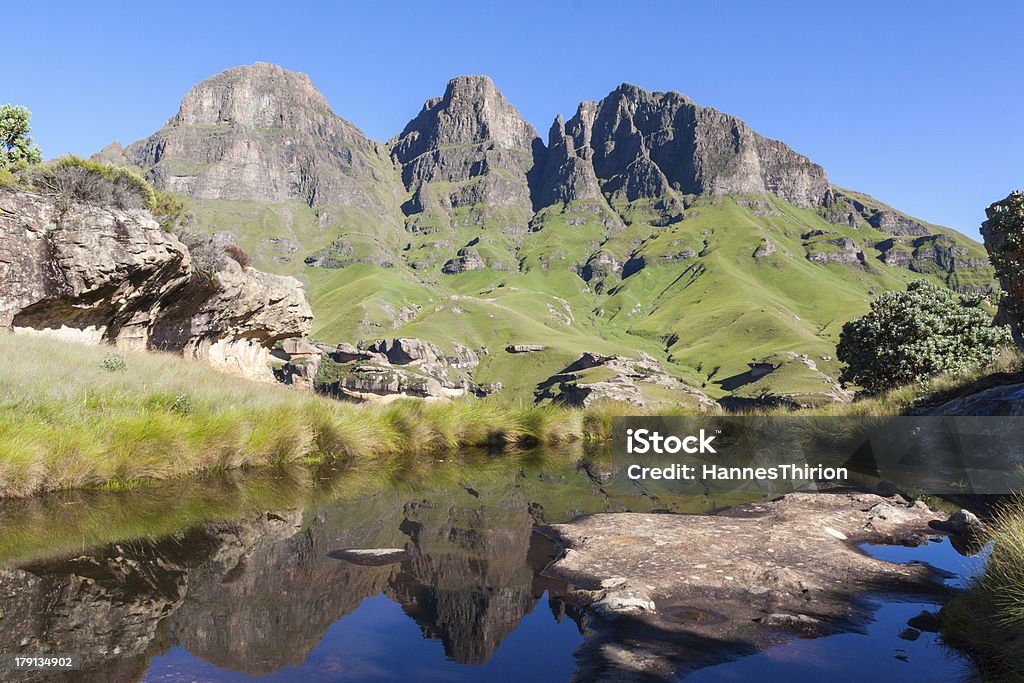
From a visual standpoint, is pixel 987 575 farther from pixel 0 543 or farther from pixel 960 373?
pixel 960 373

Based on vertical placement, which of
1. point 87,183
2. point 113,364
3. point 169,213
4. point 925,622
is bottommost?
point 925,622

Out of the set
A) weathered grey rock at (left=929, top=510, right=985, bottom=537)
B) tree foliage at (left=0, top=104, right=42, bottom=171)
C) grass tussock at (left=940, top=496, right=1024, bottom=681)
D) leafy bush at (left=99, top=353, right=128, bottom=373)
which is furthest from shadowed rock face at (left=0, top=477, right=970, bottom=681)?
tree foliage at (left=0, top=104, right=42, bottom=171)

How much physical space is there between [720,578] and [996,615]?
2.44m

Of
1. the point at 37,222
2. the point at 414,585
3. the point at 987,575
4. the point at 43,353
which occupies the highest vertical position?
the point at 37,222

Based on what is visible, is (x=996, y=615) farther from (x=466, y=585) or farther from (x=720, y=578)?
(x=466, y=585)

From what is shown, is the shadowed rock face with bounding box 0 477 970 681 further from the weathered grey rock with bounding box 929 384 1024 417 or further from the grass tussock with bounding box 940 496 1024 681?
the weathered grey rock with bounding box 929 384 1024 417

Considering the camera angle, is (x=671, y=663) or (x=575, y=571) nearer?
(x=671, y=663)

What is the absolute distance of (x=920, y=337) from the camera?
82.7 ft

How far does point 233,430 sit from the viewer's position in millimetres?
12828

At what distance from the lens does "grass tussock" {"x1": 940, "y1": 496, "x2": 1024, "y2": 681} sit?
4.61 metres

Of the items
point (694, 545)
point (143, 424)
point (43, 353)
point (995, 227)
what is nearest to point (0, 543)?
point (143, 424)

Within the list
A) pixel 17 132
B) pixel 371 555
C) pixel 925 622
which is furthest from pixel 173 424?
pixel 17 132

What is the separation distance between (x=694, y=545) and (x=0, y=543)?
8333 millimetres

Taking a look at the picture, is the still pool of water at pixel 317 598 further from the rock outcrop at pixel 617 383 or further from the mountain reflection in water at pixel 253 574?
the rock outcrop at pixel 617 383
